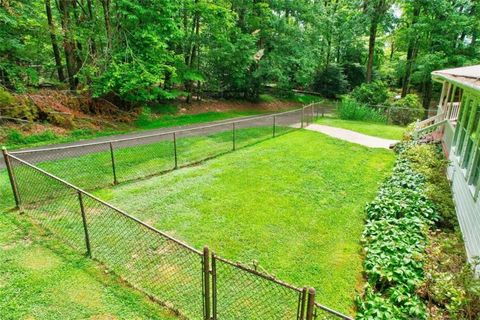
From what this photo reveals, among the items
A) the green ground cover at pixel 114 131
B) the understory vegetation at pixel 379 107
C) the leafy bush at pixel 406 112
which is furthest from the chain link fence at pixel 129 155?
the leafy bush at pixel 406 112

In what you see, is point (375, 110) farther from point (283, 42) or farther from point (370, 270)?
point (370, 270)

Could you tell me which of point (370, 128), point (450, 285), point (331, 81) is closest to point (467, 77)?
point (450, 285)

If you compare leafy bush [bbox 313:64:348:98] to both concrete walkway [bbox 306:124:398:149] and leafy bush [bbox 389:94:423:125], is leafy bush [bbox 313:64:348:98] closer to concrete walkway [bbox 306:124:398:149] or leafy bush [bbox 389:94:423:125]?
leafy bush [bbox 389:94:423:125]

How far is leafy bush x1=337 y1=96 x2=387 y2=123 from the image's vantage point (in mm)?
18312

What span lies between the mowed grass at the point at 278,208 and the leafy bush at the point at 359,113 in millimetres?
8374

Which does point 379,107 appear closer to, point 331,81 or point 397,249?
point 331,81

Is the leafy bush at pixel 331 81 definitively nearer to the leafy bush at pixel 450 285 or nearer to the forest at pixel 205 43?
the forest at pixel 205 43

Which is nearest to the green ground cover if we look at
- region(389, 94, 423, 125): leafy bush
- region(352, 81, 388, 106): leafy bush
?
region(352, 81, 388, 106): leafy bush

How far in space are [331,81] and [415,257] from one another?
83.0 feet

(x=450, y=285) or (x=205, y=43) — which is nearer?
(x=450, y=285)

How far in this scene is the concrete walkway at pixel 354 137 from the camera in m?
12.6

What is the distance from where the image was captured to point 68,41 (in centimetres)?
1322

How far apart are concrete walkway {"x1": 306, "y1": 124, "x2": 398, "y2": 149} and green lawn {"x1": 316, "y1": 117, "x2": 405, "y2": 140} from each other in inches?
28.0

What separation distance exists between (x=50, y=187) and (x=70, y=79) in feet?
30.7
